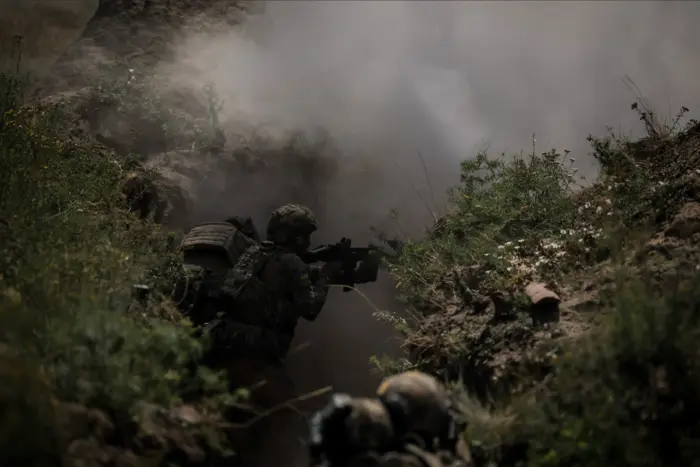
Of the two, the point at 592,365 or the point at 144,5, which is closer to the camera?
the point at 592,365

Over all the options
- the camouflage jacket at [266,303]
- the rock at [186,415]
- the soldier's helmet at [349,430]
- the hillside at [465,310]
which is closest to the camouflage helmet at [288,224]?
the camouflage jacket at [266,303]

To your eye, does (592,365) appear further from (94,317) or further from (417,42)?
(417,42)

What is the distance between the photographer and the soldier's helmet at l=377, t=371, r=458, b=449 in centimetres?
272

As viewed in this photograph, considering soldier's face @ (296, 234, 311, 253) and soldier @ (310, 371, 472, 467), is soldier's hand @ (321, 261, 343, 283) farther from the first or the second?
soldier @ (310, 371, 472, 467)

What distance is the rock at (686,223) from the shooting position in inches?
145

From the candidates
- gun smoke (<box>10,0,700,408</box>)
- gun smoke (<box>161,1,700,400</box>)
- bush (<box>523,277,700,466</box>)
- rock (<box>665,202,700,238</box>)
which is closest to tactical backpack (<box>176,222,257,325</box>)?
gun smoke (<box>10,0,700,408</box>)

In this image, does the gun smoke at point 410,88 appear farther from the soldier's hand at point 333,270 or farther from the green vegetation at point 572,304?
the green vegetation at point 572,304

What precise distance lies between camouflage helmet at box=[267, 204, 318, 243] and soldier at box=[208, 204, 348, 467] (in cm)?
9

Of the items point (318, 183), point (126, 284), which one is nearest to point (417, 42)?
point (318, 183)

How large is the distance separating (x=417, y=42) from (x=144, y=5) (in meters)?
3.65

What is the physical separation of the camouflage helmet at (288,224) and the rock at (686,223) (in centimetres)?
235

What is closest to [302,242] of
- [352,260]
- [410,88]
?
[352,260]

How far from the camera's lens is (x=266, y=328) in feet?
14.1

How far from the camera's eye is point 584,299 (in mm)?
3660
